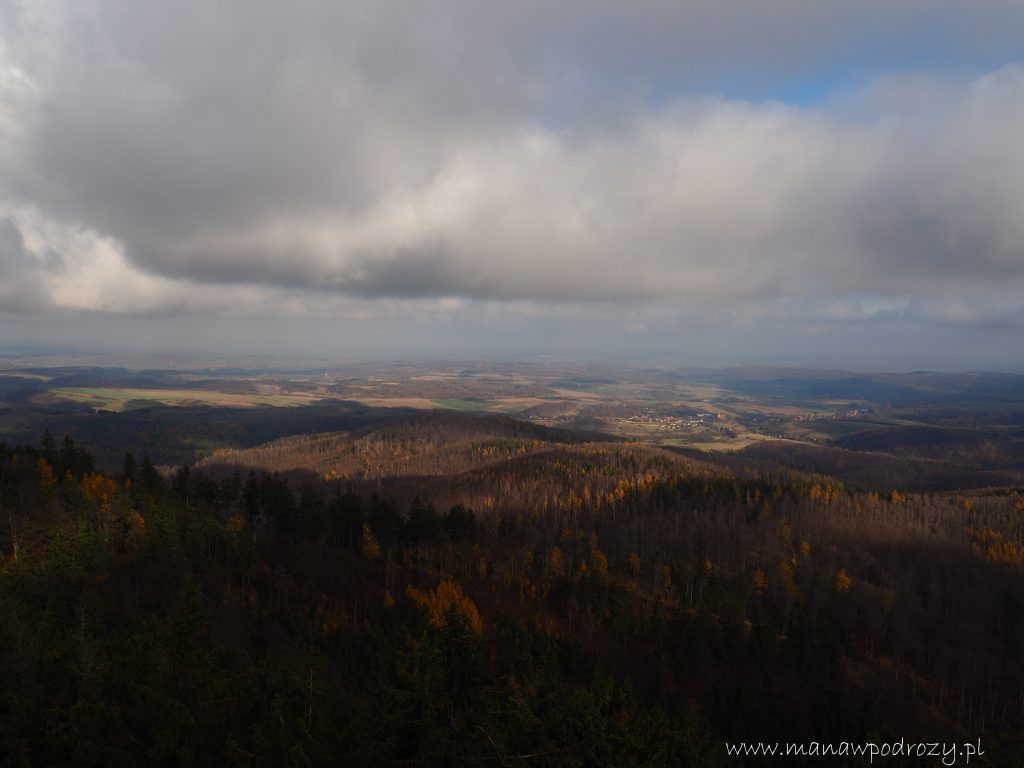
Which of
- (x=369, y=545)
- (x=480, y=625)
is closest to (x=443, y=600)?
(x=480, y=625)

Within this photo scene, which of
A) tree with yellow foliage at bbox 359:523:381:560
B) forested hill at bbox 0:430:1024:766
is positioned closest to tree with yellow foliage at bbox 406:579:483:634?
forested hill at bbox 0:430:1024:766

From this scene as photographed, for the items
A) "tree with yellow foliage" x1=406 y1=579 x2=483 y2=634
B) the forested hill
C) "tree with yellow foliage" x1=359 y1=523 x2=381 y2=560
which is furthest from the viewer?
"tree with yellow foliage" x1=359 y1=523 x2=381 y2=560

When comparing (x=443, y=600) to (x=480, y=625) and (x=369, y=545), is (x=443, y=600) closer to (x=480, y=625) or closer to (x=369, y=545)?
(x=480, y=625)

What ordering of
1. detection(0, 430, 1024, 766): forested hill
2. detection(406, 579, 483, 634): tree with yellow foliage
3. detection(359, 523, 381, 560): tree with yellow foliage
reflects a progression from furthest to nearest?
detection(359, 523, 381, 560): tree with yellow foliage, detection(406, 579, 483, 634): tree with yellow foliage, detection(0, 430, 1024, 766): forested hill

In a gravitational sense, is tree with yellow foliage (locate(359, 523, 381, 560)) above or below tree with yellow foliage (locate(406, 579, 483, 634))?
above

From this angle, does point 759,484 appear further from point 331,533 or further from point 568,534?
point 331,533

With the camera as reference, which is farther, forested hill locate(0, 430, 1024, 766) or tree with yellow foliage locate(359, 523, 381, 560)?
tree with yellow foliage locate(359, 523, 381, 560)

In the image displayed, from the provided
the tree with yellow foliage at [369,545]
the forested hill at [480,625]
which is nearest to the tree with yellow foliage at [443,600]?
the forested hill at [480,625]

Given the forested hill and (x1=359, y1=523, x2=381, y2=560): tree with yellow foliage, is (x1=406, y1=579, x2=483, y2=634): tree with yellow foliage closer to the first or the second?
the forested hill

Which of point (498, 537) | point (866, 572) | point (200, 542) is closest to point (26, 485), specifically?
point (200, 542)
